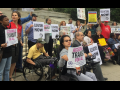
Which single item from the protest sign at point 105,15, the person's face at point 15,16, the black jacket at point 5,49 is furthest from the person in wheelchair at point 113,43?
the black jacket at point 5,49

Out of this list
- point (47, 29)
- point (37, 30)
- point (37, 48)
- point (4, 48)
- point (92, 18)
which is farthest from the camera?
point (92, 18)

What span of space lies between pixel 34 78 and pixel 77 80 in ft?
5.72

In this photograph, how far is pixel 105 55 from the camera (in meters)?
5.25

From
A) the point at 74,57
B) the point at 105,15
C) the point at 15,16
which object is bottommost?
the point at 74,57

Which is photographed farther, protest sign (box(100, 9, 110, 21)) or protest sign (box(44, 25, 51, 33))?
protest sign (box(100, 9, 110, 21))

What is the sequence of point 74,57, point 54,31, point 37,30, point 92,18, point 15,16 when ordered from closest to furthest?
point 74,57 < point 15,16 < point 37,30 < point 54,31 < point 92,18

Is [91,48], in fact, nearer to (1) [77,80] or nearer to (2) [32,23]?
(1) [77,80]

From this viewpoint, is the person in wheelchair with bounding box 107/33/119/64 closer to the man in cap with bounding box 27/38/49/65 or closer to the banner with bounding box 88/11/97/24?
the banner with bounding box 88/11/97/24

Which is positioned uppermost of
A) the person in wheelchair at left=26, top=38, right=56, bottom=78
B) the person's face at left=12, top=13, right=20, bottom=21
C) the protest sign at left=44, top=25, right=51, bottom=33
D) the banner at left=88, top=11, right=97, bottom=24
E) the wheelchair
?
the banner at left=88, top=11, right=97, bottom=24

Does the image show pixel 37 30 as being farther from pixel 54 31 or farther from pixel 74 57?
pixel 74 57

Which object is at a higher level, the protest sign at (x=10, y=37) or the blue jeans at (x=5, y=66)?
the protest sign at (x=10, y=37)

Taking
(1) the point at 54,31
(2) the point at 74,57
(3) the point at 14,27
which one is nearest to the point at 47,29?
(1) the point at 54,31

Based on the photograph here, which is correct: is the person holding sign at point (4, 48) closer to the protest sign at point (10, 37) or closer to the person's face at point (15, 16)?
the protest sign at point (10, 37)

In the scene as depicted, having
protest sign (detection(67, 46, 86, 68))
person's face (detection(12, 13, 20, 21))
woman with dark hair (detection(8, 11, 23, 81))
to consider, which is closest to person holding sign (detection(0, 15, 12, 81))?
woman with dark hair (detection(8, 11, 23, 81))
